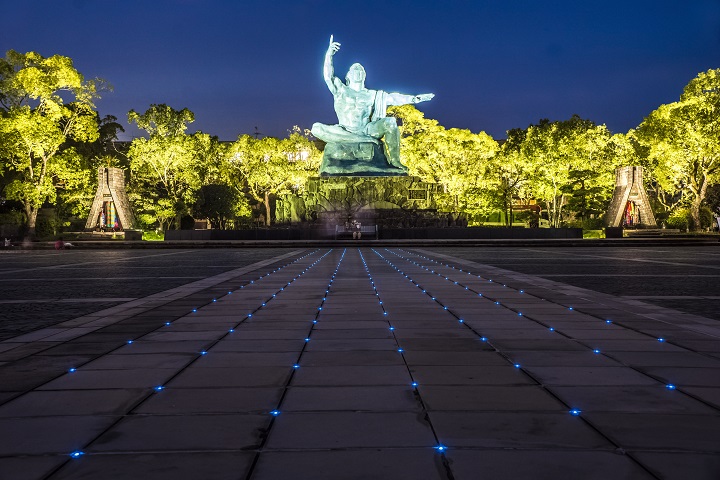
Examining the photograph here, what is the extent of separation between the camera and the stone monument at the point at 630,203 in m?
41.2

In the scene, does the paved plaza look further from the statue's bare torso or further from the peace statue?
the statue's bare torso

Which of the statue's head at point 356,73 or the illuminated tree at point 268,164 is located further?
the illuminated tree at point 268,164

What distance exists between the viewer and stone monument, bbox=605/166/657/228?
41250 millimetres

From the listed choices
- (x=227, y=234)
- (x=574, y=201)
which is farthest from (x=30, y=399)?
(x=574, y=201)

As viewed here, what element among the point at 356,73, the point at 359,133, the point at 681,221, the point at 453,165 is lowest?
the point at 681,221

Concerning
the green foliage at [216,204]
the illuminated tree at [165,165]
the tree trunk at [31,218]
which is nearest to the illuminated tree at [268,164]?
the green foliage at [216,204]

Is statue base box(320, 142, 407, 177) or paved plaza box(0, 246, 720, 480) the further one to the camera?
statue base box(320, 142, 407, 177)

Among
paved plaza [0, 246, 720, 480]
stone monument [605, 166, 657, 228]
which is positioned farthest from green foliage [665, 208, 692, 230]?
paved plaza [0, 246, 720, 480]

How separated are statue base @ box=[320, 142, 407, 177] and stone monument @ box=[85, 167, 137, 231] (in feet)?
42.6

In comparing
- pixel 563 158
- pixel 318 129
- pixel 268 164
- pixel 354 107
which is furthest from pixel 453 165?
pixel 268 164

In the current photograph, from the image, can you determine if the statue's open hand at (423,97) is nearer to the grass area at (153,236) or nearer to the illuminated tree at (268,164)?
the illuminated tree at (268,164)

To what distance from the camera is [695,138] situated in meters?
40.3

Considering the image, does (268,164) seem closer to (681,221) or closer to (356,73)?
(356,73)

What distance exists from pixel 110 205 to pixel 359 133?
16.8 m
